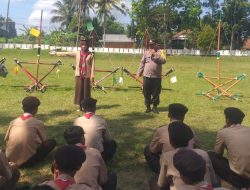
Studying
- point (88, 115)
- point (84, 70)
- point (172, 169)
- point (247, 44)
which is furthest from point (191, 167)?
point (247, 44)

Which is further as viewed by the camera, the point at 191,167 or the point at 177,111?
the point at 177,111

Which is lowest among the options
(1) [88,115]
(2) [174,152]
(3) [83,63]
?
(2) [174,152]

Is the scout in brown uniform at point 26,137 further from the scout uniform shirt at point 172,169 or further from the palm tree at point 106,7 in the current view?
the palm tree at point 106,7

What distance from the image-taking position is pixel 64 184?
355 centimetres

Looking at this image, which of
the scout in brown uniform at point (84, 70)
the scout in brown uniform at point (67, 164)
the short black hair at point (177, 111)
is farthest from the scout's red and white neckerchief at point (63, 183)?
the scout in brown uniform at point (84, 70)

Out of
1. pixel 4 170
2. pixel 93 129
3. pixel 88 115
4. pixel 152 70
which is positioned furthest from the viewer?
pixel 152 70

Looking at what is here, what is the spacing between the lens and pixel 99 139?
18.9 feet

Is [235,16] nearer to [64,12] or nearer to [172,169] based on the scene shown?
[64,12]

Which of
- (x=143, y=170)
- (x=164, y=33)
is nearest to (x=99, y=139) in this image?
(x=143, y=170)

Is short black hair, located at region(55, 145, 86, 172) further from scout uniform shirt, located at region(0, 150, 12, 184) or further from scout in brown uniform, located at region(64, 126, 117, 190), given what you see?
scout uniform shirt, located at region(0, 150, 12, 184)

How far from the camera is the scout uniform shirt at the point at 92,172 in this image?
420 centimetres

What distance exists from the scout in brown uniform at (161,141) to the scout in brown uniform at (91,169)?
984mm

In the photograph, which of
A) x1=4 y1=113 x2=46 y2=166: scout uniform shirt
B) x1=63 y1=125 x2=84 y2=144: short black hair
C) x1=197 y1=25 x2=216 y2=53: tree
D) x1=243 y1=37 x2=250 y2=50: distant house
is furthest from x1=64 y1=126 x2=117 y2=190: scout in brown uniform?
x1=243 y1=37 x2=250 y2=50: distant house

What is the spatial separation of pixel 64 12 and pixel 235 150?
7693cm
